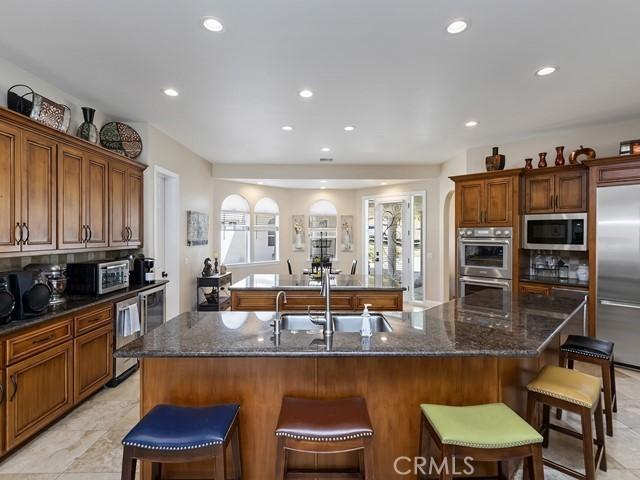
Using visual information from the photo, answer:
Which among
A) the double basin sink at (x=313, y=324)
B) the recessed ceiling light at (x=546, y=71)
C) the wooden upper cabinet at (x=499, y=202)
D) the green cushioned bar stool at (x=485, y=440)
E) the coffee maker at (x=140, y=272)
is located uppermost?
the recessed ceiling light at (x=546, y=71)

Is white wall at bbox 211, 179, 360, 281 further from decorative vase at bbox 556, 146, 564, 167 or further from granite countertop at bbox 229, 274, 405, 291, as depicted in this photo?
decorative vase at bbox 556, 146, 564, 167

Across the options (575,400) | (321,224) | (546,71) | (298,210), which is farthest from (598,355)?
(298,210)

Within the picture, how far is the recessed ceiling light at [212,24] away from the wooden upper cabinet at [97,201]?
6.19 ft

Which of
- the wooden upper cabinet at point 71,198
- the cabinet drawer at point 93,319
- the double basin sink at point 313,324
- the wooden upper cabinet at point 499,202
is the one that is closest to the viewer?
the double basin sink at point 313,324

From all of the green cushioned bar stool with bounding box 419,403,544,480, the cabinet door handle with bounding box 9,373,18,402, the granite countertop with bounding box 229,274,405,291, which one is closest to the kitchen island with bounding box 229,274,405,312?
the granite countertop with bounding box 229,274,405,291

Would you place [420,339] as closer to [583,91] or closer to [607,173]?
[583,91]

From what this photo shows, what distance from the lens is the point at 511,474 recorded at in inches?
75.7

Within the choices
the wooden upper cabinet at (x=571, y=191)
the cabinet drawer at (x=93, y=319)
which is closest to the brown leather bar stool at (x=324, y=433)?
the cabinet drawer at (x=93, y=319)

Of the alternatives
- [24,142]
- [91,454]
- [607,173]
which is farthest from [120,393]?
[607,173]

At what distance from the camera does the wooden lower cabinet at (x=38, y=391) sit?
2205mm

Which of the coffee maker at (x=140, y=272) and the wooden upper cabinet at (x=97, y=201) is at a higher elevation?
the wooden upper cabinet at (x=97, y=201)

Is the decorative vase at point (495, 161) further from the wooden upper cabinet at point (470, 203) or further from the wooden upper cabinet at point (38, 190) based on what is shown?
the wooden upper cabinet at point (38, 190)

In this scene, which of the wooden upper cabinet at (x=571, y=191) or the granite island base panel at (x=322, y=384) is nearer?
the granite island base panel at (x=322, y=384)

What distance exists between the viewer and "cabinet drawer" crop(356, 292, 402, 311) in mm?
4098
